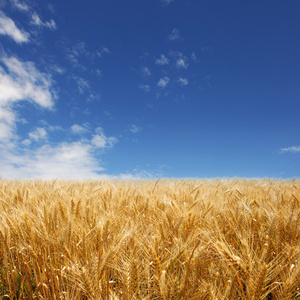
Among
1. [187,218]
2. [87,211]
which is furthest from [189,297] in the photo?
[87,211]

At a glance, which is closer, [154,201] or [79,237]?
[79,237]

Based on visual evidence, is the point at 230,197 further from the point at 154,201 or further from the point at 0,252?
the point at 0,252

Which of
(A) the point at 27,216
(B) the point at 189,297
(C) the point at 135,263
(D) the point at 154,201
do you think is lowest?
(B) the point at 189,297

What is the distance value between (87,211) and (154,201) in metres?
1.00

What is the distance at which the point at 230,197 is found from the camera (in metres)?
3.03

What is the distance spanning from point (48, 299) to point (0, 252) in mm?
848

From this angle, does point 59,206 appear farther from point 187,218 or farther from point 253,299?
point 253,299

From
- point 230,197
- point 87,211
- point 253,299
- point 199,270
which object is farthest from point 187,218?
point 230,197

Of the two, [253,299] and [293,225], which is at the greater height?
[293,225]

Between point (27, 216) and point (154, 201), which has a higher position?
point (154, 201)

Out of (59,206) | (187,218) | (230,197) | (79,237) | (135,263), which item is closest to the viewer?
(135,263)

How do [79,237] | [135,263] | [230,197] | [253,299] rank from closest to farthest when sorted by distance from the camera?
1. [253,299]
2. [135,263]
3. [79,237]
4. [230,197]

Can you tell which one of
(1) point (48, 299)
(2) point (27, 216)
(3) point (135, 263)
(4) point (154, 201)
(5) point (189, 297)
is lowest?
(1) point (48, 299)

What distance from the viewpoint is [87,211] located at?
6.31ft
